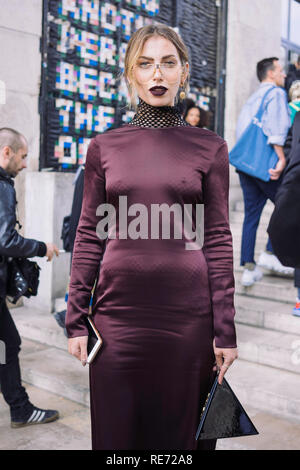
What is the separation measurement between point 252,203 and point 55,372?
7.96 ft

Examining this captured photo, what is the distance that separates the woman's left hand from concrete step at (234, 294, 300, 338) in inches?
117

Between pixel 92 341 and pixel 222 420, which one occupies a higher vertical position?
pixel 92 341

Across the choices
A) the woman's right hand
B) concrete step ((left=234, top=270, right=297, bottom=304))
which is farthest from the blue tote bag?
the woman's right hand

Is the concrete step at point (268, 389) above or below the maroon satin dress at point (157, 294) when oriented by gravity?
below

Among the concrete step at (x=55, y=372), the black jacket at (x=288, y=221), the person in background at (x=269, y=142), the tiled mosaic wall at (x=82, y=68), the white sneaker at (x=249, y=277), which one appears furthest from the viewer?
the tiled mosaic wall at (x=82, y=68)

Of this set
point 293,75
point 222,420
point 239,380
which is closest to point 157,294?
point 222,420

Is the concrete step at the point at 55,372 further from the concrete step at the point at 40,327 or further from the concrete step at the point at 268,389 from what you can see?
the concrete step at the point at 268,389

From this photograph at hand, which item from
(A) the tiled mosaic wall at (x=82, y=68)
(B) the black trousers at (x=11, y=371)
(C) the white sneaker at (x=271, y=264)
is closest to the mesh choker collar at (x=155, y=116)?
(B) the black trousers at (x=11, y=371)

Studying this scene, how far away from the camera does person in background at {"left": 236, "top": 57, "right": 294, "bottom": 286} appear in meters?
5.04

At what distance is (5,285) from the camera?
3.50 m

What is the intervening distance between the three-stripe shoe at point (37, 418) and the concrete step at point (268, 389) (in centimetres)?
129

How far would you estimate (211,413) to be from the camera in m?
1.82

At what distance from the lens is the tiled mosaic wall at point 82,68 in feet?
21.0

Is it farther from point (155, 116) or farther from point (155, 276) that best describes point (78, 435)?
point (155, 116)
